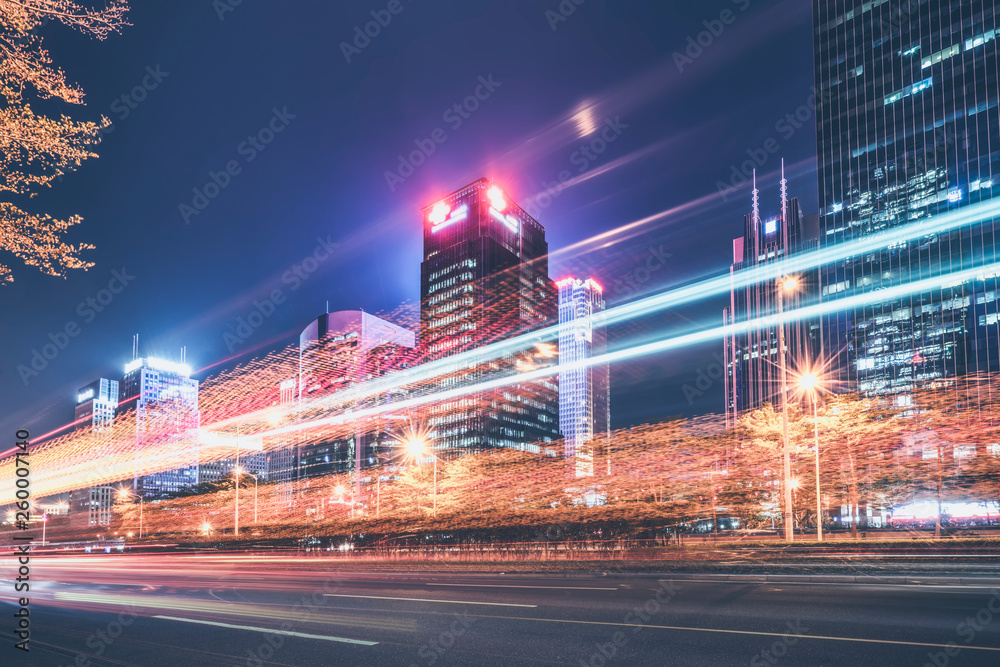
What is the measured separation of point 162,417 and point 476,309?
10756cm

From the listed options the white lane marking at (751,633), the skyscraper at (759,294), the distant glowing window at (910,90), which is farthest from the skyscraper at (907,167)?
the white lane marking at (751,633)

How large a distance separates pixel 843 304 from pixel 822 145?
32155 mm

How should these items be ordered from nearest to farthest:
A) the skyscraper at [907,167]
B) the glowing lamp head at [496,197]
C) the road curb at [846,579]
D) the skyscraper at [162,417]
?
the road curb at [846,579], the skyscraper at [162,417], the skyscraper at [907,167], the glowing lamp head at [496,197]

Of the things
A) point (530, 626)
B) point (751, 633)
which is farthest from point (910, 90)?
point (530, 626)

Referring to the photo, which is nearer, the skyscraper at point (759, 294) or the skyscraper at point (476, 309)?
the skyscraper at point (476, 309)

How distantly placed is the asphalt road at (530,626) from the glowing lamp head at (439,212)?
6292 inches

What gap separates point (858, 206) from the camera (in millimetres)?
108375

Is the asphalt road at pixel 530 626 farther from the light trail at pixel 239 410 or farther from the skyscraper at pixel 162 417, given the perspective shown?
the skyscraper at pixel 162 417

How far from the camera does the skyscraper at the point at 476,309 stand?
166 m

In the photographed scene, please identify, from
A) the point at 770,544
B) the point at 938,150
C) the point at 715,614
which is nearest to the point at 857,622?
the point at 715,614

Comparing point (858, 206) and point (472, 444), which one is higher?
point (858, 206)

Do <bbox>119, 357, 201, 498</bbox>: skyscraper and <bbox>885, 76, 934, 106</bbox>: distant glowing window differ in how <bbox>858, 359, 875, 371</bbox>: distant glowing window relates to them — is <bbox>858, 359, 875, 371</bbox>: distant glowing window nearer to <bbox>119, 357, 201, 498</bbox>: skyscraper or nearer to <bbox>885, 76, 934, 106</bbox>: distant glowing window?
<bbox>885, 76, 934, 106</bbox>: distant glowing window

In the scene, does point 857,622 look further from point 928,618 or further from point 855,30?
point 855,30

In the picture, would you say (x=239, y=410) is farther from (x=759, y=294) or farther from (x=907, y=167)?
(x=759, y=294)
